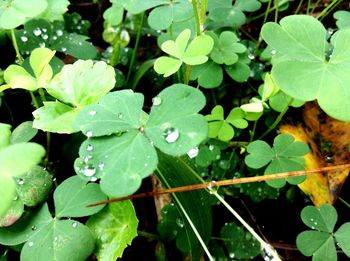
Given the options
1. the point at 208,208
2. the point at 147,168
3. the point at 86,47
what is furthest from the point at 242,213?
the point at 86,47

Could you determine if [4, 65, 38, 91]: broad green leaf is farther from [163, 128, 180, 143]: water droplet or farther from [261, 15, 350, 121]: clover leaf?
[261, 15, 350, 121]: clover leaf

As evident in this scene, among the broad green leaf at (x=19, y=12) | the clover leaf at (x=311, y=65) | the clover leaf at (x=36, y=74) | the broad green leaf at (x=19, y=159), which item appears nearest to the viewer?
the broad green leaf at (x=19, y=159)

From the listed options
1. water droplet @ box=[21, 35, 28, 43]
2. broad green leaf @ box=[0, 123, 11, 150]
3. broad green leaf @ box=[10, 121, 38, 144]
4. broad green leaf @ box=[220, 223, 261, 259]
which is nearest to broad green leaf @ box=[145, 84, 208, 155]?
broad green leaf @ box=[0, 123, 11, 150]

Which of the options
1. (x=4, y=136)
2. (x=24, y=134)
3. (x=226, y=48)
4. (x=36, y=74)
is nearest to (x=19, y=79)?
(x=36, y=74)

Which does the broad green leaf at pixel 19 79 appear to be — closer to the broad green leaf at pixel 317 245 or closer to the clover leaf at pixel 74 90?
the clover leaf at pixel 74 90

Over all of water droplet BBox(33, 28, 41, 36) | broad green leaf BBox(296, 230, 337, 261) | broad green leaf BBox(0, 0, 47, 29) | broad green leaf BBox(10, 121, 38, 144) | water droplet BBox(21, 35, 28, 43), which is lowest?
broad green leaf BBox(296, 230, 337, 261)

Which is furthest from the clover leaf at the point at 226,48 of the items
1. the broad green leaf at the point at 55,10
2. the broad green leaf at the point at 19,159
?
the broad green leaf at the point at 19,159

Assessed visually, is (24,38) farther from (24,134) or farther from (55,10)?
(24,134)
